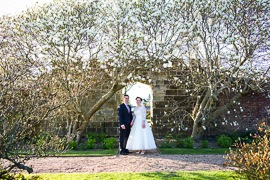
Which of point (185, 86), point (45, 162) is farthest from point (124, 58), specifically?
point (45, 162)

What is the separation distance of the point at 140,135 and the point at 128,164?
2.09m

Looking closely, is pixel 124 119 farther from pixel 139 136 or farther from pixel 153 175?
pixel 153 175

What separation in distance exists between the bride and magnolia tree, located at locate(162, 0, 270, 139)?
224 centimetres

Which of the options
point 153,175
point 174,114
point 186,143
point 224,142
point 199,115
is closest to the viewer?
point 153,175

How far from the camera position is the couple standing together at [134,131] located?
8.73 metres

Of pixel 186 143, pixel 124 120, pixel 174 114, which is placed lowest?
pixel 186 143

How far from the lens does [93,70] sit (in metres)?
10.9

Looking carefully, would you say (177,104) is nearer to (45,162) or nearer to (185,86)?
(185,86)

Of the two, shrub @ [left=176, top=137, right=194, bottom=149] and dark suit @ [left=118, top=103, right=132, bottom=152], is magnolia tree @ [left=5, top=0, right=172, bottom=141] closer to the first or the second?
dark suit @ [left=118, top=103, right=132, bottom=152]

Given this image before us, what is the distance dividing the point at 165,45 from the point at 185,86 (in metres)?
2.34

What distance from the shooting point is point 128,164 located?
6.85 metres

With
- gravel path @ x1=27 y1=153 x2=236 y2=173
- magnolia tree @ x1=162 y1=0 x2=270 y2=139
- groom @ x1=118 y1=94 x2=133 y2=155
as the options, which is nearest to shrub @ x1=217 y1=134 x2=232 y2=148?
magnolia tree @ x1=162 y1=0 x2=270 y2=139

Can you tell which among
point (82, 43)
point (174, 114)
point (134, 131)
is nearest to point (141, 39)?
point (82, 43)

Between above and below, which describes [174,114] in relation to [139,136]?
above
